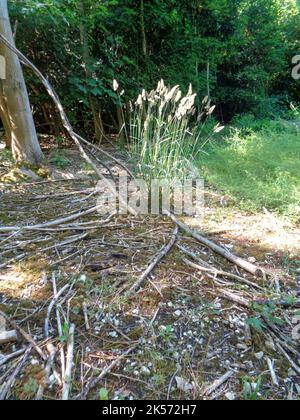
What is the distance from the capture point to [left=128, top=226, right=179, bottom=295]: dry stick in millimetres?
1046

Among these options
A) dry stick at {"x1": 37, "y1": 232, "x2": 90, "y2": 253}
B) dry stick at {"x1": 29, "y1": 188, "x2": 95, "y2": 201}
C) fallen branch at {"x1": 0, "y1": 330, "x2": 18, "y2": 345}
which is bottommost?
fallen branch at {"x1": 0, "y1": 330, "x2": 18, "y2": 345}

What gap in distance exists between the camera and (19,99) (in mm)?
2352

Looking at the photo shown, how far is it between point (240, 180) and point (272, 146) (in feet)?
2.44

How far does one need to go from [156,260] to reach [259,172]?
1.57 m

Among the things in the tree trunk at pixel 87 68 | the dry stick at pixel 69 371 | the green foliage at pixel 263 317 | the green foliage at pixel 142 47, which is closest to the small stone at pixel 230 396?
the green foliage at pixel 263 317

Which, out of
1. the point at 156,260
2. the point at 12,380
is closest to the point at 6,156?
the point at 156,260

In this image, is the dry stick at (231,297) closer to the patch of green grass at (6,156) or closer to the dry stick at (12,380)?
the dry stick at (12,380)

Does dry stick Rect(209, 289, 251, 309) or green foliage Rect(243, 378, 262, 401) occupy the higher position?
dry stick Rect(209, 289, 251, 309)

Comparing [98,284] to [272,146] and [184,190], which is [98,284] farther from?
[272,146]

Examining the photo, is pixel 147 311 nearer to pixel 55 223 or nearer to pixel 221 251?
pixel 221 251

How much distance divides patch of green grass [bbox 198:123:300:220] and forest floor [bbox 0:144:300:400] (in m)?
0.28

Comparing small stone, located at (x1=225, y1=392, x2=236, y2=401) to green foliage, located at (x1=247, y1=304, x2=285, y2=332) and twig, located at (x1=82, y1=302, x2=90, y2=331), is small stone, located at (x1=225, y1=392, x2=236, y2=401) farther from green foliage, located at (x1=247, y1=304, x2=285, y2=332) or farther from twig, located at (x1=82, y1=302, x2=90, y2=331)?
twig, located at (x1=82, y1=302, x2=90, y2=331)

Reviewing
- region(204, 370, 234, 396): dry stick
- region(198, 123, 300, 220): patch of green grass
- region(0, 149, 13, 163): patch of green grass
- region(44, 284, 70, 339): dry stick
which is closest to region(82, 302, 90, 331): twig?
region(44, 284, 70, 339): dry stick

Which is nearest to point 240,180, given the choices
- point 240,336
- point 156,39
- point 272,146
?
point 272,146
